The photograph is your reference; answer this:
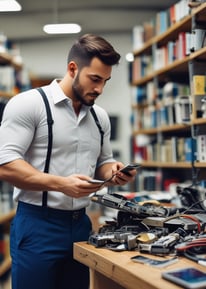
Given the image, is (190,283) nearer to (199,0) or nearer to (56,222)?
(56,222)

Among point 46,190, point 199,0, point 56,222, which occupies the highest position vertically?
point 199,0

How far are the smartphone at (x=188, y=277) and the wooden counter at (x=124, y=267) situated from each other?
14 mm

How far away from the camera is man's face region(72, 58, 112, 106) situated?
1.58 metres

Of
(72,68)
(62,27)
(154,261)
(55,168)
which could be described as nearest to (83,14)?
(62,27)

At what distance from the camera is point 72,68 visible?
1.63m

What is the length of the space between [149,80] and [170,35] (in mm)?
690

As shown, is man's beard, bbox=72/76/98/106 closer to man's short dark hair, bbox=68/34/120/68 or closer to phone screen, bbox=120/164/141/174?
man's short dark hair, bbox=68/34/120/68

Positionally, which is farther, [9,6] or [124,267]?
→ [9,6]

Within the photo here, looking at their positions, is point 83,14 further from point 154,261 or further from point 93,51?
point 154,261

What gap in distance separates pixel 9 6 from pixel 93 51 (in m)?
3.76

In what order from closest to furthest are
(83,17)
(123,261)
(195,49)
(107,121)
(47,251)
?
(123,261) < (47,251) < (107,121) < (195,49) < (83,17)

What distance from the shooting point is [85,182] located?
1.37 meters

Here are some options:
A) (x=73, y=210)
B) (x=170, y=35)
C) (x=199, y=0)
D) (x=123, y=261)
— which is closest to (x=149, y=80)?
(x=170, y=35)

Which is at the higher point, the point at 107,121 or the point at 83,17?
the point at 83,17
